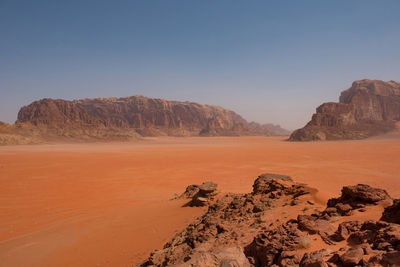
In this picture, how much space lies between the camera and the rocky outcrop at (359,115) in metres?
65.6

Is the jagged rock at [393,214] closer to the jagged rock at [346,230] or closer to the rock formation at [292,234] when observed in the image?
the rock formation at [292,234]

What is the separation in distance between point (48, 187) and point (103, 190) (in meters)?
3.40

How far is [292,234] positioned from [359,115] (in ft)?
313

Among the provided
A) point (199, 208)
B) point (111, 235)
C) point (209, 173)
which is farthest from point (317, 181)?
point (111, 235)

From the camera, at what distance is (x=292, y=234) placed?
3.35 m

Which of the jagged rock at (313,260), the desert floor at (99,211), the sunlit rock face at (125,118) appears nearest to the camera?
the jagged rock at (313,260)

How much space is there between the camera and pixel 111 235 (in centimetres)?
→ 604

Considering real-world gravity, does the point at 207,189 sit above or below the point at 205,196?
above

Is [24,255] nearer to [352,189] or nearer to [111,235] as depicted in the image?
[111,235]

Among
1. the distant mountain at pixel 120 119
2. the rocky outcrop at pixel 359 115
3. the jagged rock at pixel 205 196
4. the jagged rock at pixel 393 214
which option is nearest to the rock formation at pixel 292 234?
the jagged rock at pixel 393 214

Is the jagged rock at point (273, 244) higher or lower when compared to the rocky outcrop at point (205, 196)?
higher

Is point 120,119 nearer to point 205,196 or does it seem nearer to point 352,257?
point 205,196

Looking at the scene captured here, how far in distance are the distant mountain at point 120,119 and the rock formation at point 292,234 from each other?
74646mm

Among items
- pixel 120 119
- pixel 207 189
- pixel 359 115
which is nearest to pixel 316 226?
pixel 207 189
